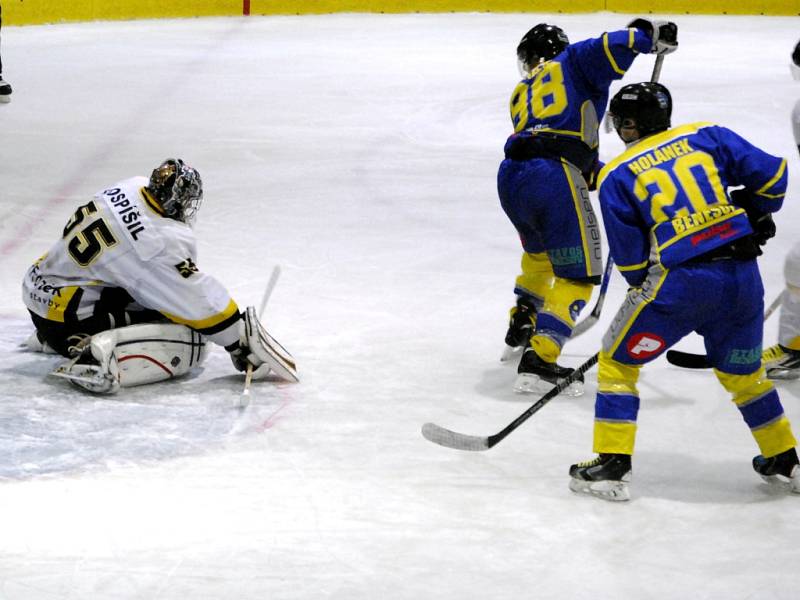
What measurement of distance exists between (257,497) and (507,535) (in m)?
0.65

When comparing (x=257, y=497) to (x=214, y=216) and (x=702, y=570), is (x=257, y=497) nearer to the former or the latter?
(x=702, y=570)

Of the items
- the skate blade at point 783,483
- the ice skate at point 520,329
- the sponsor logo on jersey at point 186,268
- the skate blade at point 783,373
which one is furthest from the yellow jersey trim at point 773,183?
the sponsor logo on jersey at point 186,268

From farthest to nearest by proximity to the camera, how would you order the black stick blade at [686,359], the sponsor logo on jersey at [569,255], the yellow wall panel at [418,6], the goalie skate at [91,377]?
the yellow wall panel at [418,6]
the sponsor logo on jersey at [569,255]
the goalie skate at [91,377]
the black stick blade at [686,359]

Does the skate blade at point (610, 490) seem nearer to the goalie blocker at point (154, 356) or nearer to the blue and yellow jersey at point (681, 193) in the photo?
the blue and yellow jersey at point (681, 193)

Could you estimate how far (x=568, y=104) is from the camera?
4.36 m

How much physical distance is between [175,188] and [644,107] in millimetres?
1528

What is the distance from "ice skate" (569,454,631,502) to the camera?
335 cm

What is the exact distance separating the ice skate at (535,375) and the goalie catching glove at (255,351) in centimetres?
73

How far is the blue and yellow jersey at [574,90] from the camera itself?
4254 mm

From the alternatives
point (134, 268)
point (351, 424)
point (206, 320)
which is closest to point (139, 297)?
point (134, 268)

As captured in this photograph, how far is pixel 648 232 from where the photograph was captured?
332cm

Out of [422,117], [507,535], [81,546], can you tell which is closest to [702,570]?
[507,535]

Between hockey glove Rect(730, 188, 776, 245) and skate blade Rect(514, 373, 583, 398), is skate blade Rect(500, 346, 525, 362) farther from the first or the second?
hockey glove Rect(730, 188, 776, 245)

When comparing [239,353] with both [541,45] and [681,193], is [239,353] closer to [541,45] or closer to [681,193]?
[541,45]
